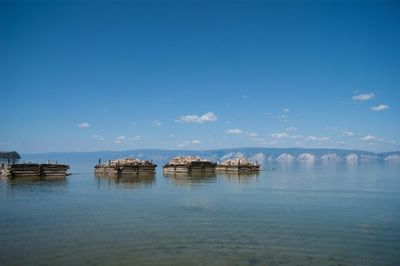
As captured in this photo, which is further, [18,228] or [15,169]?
[15,169]

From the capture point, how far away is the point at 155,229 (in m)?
21.2

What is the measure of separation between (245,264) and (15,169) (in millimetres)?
51314

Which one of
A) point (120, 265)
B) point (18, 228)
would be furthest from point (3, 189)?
point (120, 265)

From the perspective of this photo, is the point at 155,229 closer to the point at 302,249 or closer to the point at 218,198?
the point at 302,249

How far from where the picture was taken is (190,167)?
248 feet

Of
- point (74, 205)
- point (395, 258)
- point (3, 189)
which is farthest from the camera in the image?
point (3, 189)

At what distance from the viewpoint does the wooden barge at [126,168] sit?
68188mm

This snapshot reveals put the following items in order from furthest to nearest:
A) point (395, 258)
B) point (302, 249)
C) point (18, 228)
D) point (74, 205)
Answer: point (74, 205), point (18, 228), point (302, 249), point (395, 258)

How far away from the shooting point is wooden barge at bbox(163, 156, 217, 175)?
2975 inches

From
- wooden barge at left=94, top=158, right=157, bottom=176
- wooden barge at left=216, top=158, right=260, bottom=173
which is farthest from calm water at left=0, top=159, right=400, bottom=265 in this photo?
wooden barge at left=216, top=158, right=260, bottom=173

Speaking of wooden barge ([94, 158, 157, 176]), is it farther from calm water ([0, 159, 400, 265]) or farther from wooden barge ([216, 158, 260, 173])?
calm water ([0, 159, 400, 265])

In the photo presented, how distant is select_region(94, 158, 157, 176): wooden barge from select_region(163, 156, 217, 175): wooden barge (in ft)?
16.8

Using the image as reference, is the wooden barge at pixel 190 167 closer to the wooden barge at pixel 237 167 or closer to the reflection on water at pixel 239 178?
the wooden barge at pixel 237 167

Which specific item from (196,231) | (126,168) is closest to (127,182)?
(126,168)
